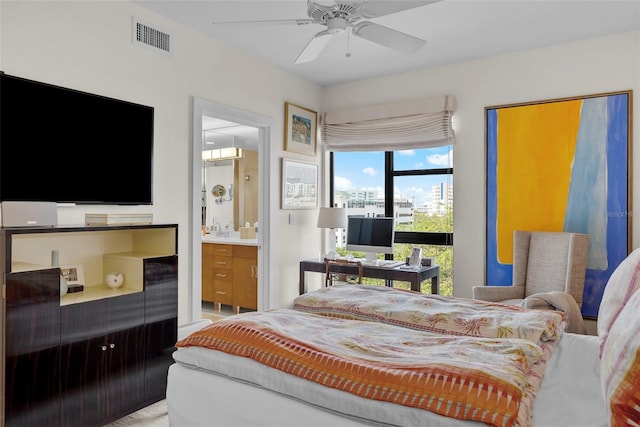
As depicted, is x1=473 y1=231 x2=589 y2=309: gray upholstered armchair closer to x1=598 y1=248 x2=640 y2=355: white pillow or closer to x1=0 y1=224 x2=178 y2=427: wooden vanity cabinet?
x1=598 y1=248 x2=640 y2=355: white pillow

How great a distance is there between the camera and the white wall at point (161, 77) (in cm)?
244

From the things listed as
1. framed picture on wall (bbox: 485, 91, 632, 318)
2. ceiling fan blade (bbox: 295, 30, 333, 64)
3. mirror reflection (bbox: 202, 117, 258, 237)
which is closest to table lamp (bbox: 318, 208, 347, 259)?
framed picture on wall (bbox: 485, 91, 632, 318)

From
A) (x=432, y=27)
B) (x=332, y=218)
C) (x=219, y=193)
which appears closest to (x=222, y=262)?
(x=219, y=193)

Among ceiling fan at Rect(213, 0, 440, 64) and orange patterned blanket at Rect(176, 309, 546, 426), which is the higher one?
ceiling fan at Rect(213, 0, 440, 64)

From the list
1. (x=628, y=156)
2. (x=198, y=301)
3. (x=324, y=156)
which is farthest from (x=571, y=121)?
(x=198, y=301)

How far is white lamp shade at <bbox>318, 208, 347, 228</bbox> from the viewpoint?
178 inches

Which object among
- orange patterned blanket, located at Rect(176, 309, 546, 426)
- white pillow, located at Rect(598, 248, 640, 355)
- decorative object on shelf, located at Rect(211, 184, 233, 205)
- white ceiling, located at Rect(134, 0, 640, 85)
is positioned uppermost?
white ceiling, located at Rect(134, 0, 640, 85)

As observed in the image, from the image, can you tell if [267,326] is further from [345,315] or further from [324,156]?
[324,156]

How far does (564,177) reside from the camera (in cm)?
366

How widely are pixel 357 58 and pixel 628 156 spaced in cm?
240

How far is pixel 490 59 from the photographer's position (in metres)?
4.00

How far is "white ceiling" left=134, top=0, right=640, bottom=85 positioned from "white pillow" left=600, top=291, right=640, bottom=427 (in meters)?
2.56

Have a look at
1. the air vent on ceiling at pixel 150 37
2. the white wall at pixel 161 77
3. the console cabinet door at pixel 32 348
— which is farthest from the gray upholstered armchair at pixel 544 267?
the air vent on ceiling at pixel 150 37

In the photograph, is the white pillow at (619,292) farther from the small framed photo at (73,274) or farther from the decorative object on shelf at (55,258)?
the small framed photo at (73,274)
